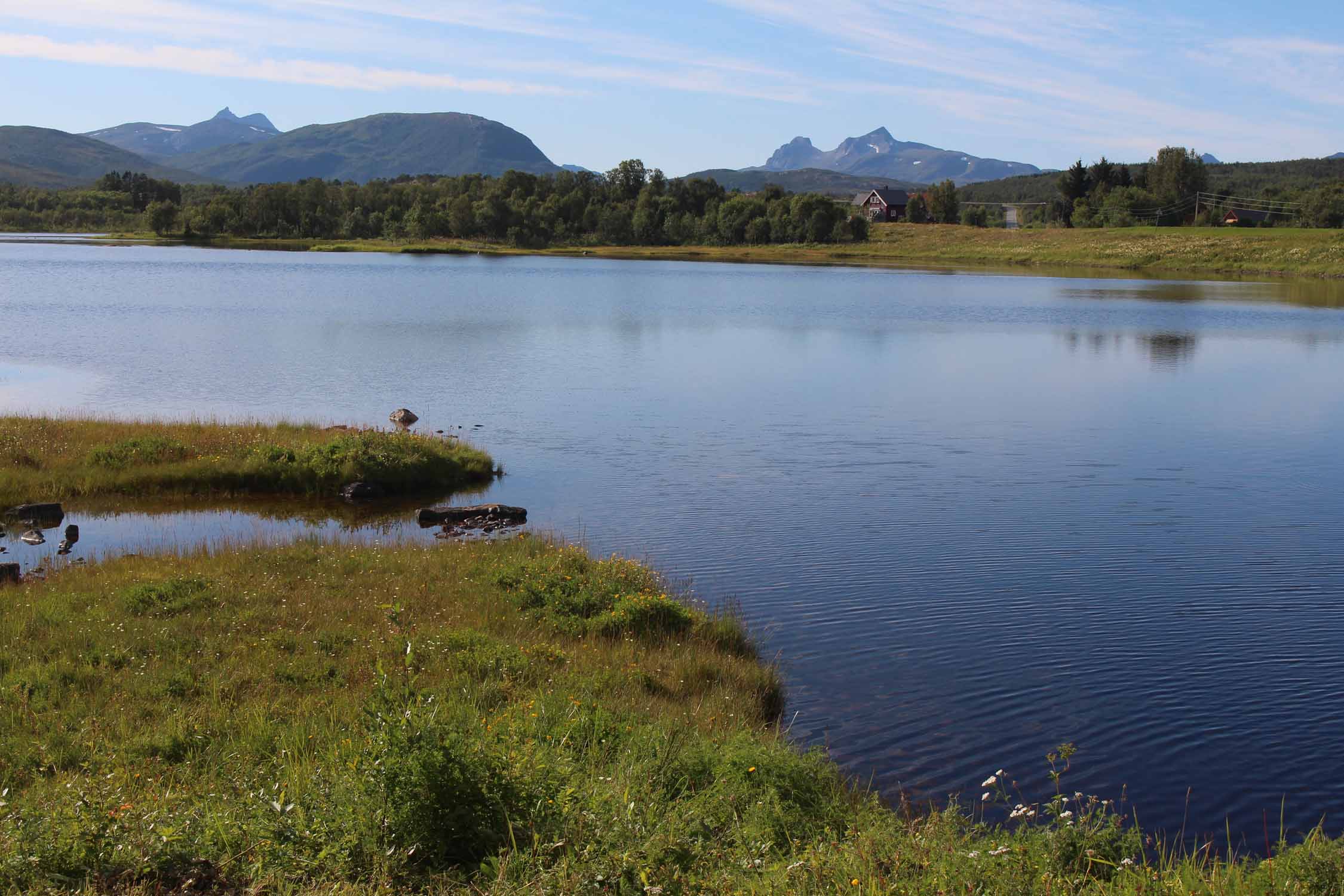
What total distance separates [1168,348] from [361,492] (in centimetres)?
4374

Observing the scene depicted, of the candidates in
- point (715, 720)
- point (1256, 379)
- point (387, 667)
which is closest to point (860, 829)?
point (715, 720)

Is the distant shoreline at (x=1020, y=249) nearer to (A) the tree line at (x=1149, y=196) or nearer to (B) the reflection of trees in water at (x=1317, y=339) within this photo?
(A) the tree line at (x=1149, y=196)

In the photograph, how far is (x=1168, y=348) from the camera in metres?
53.2

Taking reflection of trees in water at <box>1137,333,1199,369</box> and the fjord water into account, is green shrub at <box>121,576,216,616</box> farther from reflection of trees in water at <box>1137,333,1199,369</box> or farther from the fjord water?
reflection of trees in water at <box>1137,333,1199,369</box>

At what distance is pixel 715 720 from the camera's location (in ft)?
38.0

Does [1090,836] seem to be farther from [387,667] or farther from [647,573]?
[647,573]

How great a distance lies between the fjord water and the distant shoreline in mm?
55730

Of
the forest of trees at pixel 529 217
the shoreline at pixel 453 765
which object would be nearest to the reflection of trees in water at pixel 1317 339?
the shoreline at pixel 453 765

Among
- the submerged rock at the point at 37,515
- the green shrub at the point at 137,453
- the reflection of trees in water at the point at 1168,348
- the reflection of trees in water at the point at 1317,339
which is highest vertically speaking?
the reflection of trees in water at the point at 1317,339

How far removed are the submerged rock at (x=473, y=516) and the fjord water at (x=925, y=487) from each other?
57cm

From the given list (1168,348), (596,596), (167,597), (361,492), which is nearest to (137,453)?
(361,492)

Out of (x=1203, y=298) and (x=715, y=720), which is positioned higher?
(x=1203, y=298)

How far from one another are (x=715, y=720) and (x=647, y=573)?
5.19 m

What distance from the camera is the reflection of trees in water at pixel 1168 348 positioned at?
48.4 m
